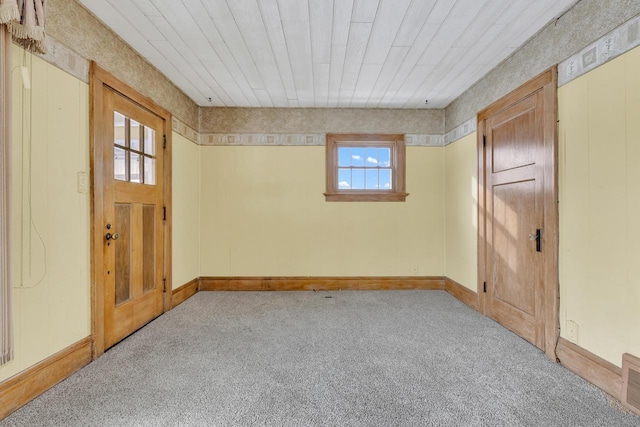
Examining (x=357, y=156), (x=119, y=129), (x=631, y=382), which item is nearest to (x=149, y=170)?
(x=119, y=129)

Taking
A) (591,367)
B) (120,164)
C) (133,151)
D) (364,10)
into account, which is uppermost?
(364,10)

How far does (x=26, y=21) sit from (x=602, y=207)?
3505 mm

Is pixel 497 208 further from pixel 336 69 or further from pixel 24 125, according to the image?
pixel 24 125

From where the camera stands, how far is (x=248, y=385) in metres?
1.90

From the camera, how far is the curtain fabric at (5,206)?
1495 mm

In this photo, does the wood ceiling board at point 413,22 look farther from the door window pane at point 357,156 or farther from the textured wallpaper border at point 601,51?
the door window pane at point 357,156

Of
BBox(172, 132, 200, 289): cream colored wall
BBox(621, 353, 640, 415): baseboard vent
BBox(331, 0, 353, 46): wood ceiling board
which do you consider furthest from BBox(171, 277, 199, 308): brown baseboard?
BBox(621, 353, 640, 415): baseboard vent

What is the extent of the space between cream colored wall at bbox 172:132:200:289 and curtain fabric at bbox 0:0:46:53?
1.83 metres

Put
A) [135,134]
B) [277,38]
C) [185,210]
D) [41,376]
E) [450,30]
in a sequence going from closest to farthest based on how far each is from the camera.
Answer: [41,376]
[450,30]
[277,38]
[135,134]
[185,210]

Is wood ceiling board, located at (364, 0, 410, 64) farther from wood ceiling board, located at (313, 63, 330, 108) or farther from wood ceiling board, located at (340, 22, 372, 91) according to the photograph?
wood ceiling board, located at (313, 63, 330, 108)

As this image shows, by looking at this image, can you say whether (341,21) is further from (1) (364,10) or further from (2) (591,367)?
(2) (591,367)

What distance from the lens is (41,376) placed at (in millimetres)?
1817

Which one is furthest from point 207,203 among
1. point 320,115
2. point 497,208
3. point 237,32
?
point 497,208

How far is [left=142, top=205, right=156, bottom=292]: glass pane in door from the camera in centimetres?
295
